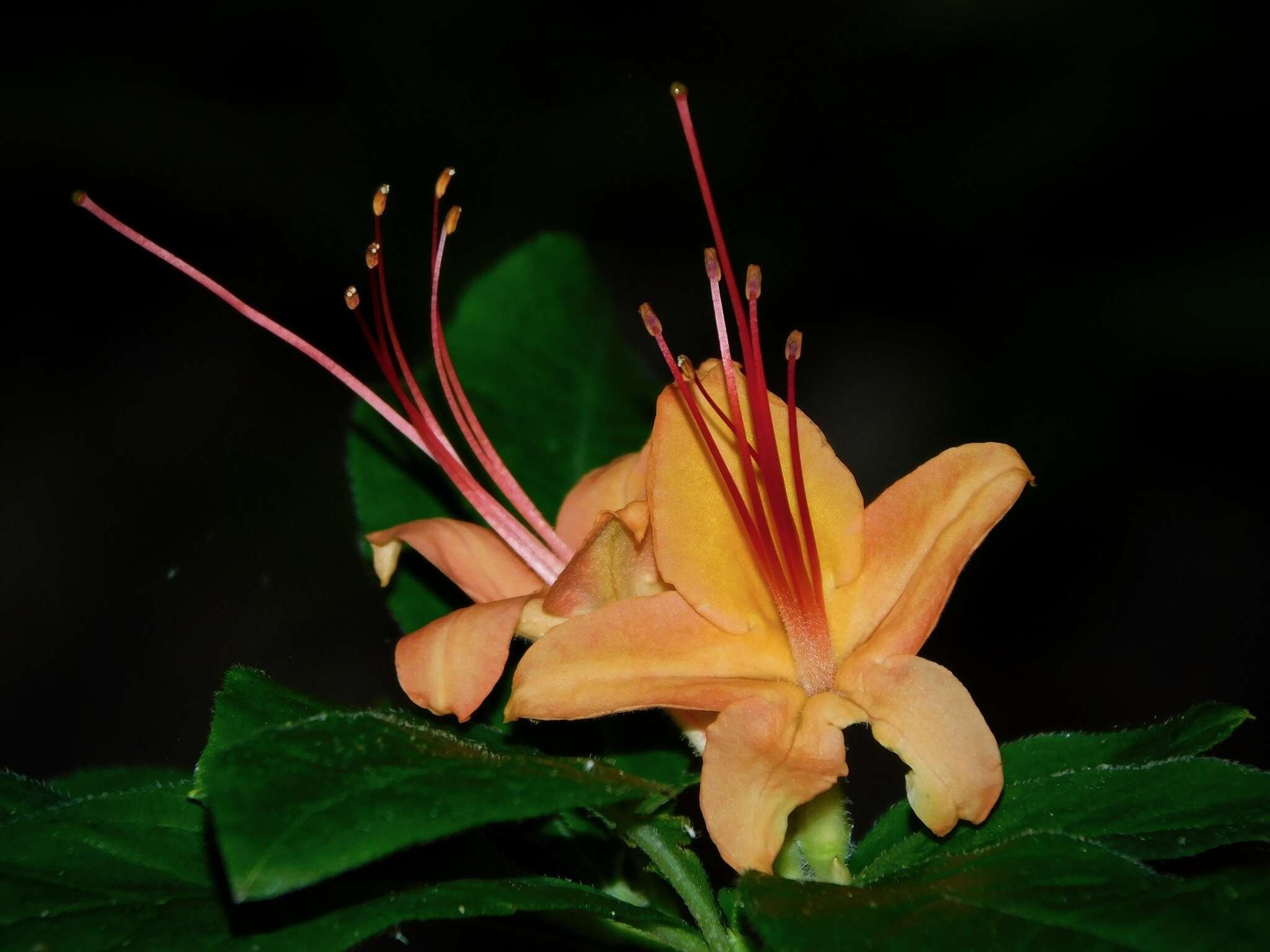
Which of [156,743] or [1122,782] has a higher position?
[1122,782]

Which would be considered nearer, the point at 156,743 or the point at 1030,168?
the point at 156,743

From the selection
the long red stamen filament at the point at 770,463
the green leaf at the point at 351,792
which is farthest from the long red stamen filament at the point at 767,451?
the green leaf at the point at 351,792

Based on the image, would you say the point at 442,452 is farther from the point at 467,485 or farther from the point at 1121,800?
the point at 1121,800

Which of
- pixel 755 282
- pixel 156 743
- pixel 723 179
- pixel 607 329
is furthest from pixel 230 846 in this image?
pixel 723 179

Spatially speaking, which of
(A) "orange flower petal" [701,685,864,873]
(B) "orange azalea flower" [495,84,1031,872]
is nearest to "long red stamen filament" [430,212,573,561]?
(B) "orange azalea flower" [495,84,1031,872]

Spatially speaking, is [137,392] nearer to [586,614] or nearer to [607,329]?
[607,329]

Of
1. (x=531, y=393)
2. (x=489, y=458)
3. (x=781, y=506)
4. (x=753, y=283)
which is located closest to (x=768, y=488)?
(x=781, y=506)

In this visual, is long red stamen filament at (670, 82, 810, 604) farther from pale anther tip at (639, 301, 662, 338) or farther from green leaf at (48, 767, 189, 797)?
green leaf at (48, 767, 189, 797)

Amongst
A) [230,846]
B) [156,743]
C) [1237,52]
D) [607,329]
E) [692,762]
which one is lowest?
[156,743]
